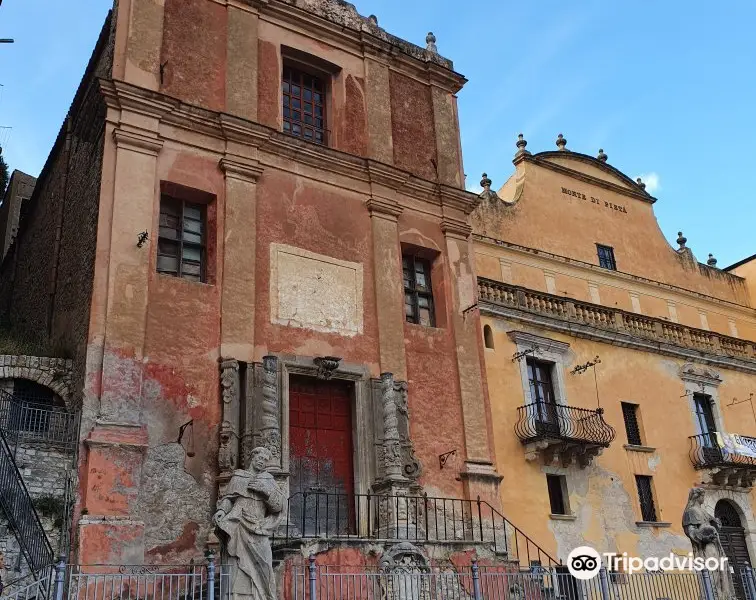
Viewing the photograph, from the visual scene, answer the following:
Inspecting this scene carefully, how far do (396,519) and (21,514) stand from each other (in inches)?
240

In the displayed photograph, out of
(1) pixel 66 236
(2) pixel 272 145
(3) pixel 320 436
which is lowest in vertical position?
(3) pixel 320 436

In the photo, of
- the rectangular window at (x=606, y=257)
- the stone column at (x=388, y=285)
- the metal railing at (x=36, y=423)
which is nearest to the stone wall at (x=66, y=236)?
the metal railing at (x=36, y=423)

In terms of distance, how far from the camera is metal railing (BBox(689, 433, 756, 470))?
2100 cm

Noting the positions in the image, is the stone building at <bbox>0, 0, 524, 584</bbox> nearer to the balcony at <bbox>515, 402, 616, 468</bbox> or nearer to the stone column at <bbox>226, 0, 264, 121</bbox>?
the stone column at <bbox>226, 0, 264, 121</bbox>

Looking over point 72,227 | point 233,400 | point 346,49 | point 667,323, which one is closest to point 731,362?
point 667,323

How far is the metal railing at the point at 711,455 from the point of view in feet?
68.9

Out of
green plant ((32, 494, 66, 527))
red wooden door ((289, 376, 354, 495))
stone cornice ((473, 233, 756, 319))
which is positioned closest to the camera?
green plant ((32, 494, 66, 527))

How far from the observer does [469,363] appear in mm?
17266

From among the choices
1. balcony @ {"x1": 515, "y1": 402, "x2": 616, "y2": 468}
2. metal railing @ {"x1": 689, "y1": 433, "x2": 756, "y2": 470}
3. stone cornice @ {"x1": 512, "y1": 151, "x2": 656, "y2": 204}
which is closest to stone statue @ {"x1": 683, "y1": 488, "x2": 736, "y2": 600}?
balcony @ {"x1": 515, "y1": 402, "x2": 616, "y2": 468}

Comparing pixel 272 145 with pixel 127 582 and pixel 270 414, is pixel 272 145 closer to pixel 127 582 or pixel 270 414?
pixel 270 414

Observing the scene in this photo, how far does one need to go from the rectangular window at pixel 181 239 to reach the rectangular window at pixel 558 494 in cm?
927

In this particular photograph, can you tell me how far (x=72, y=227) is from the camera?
16391mm

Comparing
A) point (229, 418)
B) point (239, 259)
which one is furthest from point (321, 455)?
point (239, 259)

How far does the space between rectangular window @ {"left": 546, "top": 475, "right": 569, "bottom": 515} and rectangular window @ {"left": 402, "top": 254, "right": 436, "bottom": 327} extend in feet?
15.4
